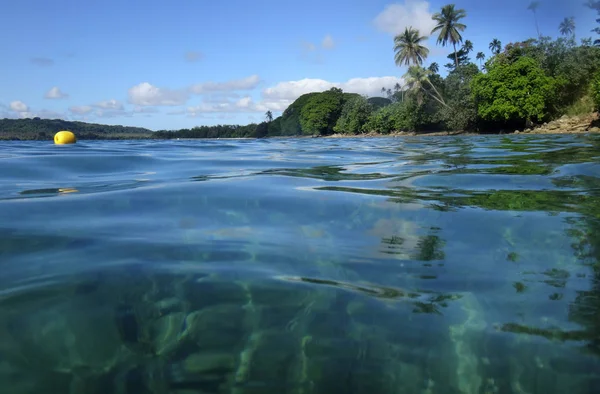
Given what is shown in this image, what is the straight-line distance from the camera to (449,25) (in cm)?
4700

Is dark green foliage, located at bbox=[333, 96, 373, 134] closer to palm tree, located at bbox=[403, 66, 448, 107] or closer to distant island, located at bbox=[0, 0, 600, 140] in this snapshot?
distant island, located at bbox=[0, 0, 600, 140]

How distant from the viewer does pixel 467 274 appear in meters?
1.93

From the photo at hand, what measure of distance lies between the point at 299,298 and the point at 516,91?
3885 cm

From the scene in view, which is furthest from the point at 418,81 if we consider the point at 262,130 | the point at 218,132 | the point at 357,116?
the point at 218,132

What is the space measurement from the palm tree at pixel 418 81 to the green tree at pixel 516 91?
282 inches

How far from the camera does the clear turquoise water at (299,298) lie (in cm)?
125

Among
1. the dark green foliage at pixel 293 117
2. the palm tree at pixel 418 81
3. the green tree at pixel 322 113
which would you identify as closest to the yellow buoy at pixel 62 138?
the palm tree at pixel 418 81

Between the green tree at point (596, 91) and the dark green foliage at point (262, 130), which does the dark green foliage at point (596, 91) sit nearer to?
the green tree at point (596, 91)

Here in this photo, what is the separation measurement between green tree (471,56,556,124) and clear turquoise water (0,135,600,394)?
36332 millimetres

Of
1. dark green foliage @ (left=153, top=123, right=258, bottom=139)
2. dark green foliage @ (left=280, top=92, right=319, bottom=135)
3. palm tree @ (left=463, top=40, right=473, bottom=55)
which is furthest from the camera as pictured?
dark green foliage @ (left=153, top=123, right=258, bottom=139)

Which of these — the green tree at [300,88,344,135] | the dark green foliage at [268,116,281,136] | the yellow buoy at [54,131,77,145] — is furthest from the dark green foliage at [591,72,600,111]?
the dark green foliage at [268,116,281,136]

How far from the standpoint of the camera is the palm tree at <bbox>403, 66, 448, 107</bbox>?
44938 millimetres

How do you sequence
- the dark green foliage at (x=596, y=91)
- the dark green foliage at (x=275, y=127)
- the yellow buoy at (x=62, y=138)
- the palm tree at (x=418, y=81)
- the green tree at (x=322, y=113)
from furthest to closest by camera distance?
the dark green foliage at (x=275, y=127) → the green tree at (x=322, y=113) → the palm tree at (x=418, y=81) → the dark green foliage at (x=596, y=91) → the yellow buoy at (x=62, y=138)

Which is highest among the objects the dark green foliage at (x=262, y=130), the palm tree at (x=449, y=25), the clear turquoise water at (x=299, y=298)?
the palm tree at (x=449, y=25)
